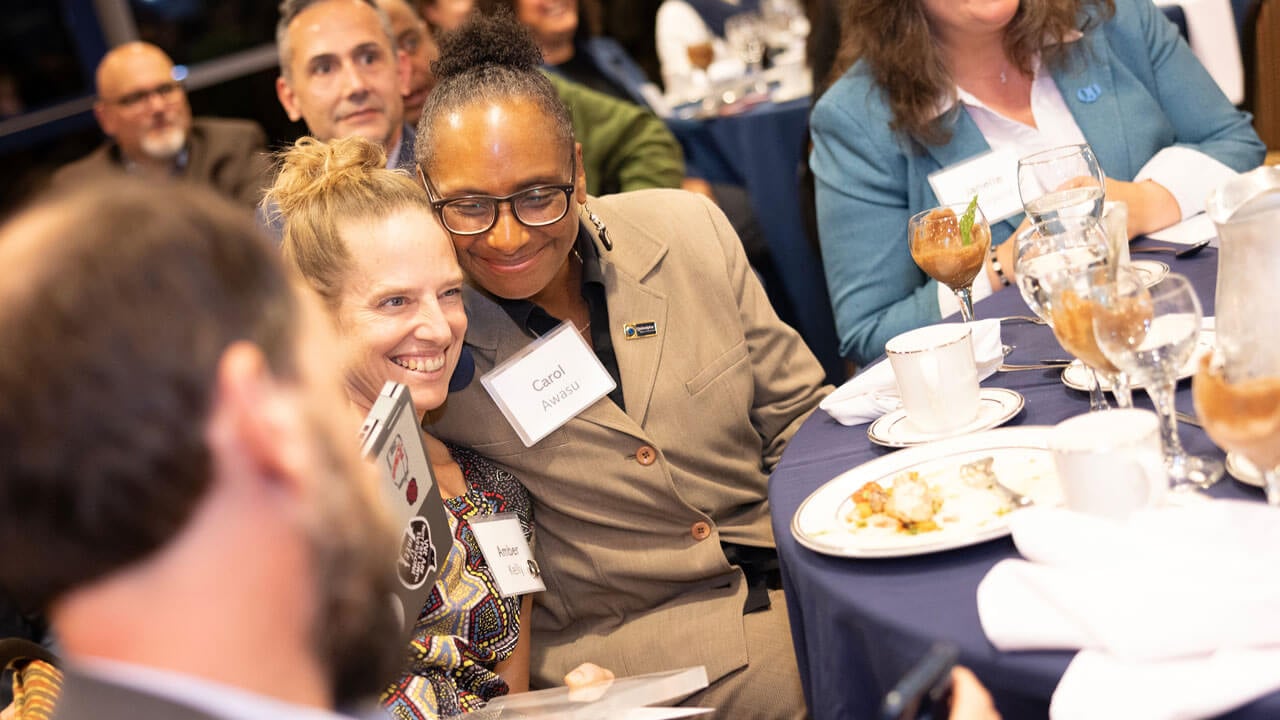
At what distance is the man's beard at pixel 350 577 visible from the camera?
79 centimetres

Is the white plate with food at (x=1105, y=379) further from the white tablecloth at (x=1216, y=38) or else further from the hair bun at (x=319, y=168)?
the white tablecloth at (x=1216, y=38)

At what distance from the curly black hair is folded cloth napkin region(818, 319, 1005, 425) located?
0.69m

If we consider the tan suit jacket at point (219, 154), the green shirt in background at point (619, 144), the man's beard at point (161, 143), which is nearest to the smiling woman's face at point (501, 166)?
the green shirt in background at point (619, 144)

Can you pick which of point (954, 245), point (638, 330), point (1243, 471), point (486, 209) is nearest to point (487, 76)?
point (486, 209)

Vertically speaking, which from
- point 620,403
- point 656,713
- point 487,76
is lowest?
point 656,713

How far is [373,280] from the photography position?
6.18 feet

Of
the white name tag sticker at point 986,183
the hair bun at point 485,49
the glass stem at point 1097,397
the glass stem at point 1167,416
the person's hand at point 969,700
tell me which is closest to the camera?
the person's hand at point 969,700

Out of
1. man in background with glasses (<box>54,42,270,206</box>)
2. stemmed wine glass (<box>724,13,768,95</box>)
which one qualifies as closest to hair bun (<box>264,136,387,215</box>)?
man in background with glasses (<box>54,42,270,206</box>)

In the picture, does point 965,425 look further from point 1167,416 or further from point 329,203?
point 329,203

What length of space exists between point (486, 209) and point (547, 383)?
32 cm

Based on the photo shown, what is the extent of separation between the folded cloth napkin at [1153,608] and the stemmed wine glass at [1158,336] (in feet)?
0.58

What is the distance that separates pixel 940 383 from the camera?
1571 mm

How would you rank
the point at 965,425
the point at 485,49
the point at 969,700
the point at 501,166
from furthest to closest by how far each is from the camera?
the point at 485,49
the point at 501,166
the point at 965,425
the point at 969,700

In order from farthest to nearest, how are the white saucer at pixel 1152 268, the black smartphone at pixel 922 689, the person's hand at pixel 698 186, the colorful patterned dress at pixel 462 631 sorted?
the person's hand at pixel 698 186 → the white saucer at pixel 1152 268 → the colorful patterned dress at pixel 462 631 → the black smartphone at pixel 922 689
